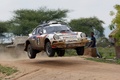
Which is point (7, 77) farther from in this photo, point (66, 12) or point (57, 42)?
point (66, 12)

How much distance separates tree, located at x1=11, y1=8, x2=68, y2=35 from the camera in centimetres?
4736

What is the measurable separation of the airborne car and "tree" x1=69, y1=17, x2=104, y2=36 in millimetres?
34492

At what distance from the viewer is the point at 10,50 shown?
28422 mm

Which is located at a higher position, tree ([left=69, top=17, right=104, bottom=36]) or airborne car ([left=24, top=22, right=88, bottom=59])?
tree ([left=69, top=17, right=104, bottom=36])

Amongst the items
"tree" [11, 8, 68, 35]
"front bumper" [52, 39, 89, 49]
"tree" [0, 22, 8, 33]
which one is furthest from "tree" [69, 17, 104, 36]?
"front bumper" [52, 39, 89, 49]

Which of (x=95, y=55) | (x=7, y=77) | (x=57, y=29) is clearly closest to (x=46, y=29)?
(x=57, y=29)

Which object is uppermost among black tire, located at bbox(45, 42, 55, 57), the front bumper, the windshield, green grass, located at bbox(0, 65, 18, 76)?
the windshield

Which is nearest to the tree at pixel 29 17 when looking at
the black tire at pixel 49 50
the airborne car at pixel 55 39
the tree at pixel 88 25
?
the tree at pixel 88 25

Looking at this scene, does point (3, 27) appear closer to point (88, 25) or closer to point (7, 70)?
point (88, 25)

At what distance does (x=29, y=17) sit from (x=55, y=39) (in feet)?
104

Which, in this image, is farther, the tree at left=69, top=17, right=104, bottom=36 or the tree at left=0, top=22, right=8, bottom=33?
the tree at left=69, top=17, right=104, bottom=36

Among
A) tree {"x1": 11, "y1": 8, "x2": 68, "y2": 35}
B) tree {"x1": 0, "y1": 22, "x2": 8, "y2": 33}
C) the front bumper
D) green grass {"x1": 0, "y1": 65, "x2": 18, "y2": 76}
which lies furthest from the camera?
tree {"x1": 0, "y1": 22, "x2": 8, "y2": 33}

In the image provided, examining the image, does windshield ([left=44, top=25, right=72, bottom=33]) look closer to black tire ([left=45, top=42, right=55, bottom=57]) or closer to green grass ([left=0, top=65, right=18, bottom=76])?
black tire ([left=45, top=42, right=55, bottom=57])

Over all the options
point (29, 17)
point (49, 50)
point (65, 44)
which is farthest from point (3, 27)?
point (65, 44)
